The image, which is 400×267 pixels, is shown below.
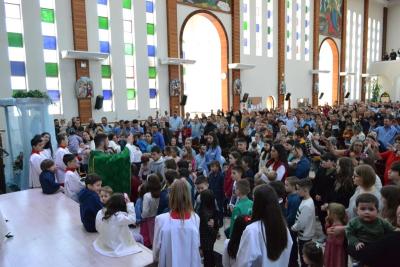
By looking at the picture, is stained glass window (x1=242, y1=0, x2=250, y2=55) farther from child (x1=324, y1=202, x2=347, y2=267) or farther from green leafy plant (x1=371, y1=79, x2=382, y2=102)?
child (x1=324, y1=202, x2=347, y2=267)

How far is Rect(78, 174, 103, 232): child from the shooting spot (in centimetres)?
396

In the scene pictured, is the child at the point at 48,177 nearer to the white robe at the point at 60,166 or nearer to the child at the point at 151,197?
the white robe at the point at 60,166

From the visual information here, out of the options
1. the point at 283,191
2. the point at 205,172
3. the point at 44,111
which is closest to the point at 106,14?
the point at 44,111

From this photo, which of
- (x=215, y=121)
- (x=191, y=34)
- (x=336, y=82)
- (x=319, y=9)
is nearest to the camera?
(x=215, y=121)

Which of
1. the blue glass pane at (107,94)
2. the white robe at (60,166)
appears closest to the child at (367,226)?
the white robe at (60,166)

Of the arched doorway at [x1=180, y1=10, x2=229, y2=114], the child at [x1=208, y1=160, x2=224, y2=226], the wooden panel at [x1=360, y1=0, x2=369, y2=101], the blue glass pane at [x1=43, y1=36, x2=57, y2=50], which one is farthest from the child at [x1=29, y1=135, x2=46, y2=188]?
the wooden panel at [x1=360, y1=0, x2=369, y2=101]

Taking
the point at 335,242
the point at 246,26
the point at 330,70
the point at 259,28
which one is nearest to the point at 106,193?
the point at 335,242

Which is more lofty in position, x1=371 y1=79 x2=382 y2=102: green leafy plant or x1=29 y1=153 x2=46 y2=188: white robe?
x1=371 y1=79 x2=382 y2=102: green leafy plant

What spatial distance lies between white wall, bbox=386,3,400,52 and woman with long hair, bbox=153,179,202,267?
3580 cm

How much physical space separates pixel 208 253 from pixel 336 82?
87.7ft

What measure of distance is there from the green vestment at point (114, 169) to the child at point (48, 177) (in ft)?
2.21

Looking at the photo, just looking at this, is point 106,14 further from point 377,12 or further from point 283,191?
point 377,12

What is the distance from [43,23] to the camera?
12.0 m

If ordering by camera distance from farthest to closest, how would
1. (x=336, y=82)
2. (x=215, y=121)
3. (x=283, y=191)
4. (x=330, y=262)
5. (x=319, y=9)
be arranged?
(x=336, y=82) < (x=319, y=9) < (x=215, y=121) < (x=283, y=191) < (x=330, y=262)
